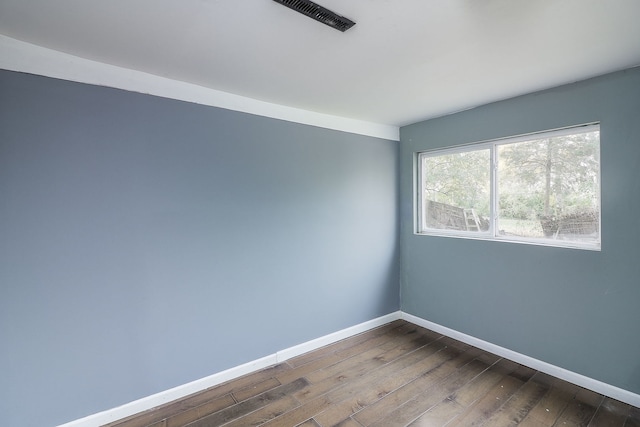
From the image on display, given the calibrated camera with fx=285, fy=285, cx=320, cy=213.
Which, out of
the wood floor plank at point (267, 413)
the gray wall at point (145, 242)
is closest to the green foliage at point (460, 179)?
the gray wall at point (145, 242)

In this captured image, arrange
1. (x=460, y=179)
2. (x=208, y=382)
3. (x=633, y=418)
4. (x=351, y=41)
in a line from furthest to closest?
(x=460, y=179)
(x=208, y=382)
(x=633, y=418)
(x=351, y=41)

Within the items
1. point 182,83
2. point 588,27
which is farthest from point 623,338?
point 182,83

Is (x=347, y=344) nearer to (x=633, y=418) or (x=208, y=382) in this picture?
(x=208, y=382)

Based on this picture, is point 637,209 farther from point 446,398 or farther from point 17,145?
point 17,145

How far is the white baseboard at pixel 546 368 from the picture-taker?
84.6 inches

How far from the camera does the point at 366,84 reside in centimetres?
233

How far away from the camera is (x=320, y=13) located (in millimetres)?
1445

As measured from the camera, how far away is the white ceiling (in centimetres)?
142

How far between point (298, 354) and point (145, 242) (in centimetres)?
178

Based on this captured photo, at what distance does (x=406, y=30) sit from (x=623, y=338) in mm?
2722

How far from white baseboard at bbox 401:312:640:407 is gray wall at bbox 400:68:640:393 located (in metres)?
0.04

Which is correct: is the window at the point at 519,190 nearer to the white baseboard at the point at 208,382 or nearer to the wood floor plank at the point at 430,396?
the wood floor plank at the point at 430,396

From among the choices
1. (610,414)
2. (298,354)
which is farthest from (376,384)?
(610,414)

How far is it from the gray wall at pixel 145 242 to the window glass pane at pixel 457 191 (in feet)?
4.15
